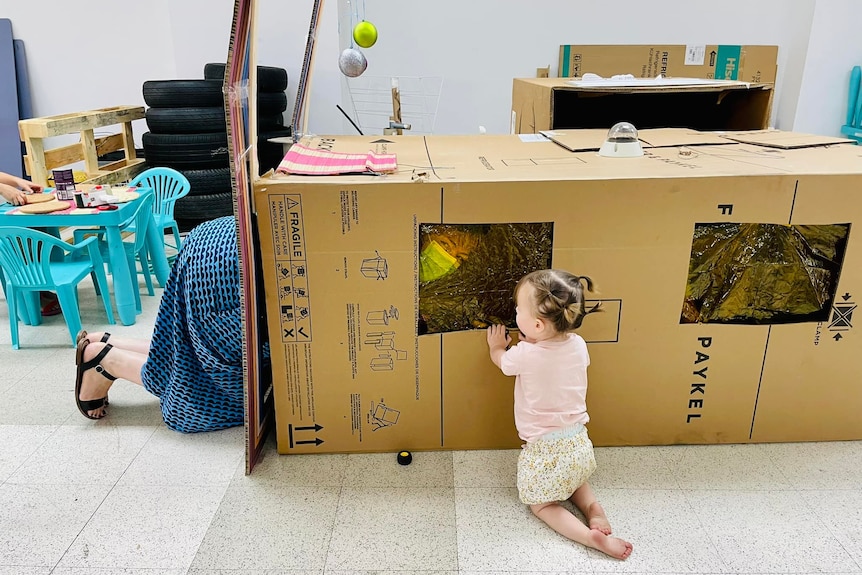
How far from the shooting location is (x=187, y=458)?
1782mm

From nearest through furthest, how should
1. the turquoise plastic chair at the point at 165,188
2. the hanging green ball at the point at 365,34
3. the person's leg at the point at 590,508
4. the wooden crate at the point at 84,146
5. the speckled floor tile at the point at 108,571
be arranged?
the speckled floor tile at the point at 108,571
the person's leg at the point at 590,508
the hanging green ball at the point at 365,34
the wooden crate at the point at 84,146
the turquoise plastic chair at the point at 165,188

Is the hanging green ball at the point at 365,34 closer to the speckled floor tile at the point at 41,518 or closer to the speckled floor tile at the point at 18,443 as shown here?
the speckled floor tile at the point at 18,443

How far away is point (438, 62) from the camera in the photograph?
4660mm

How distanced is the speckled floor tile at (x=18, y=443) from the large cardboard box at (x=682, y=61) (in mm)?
3293

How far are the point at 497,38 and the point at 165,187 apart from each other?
2667 mm

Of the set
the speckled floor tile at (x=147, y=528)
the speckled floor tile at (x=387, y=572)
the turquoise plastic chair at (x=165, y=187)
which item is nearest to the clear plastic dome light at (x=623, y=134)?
the speckled floor tile at (x=387, y=572)

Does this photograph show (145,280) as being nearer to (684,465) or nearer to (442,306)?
(442,306)

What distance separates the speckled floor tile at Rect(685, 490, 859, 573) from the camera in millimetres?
1382

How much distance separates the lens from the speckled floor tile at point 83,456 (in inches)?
66.6

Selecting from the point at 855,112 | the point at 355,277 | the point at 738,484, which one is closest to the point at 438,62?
the point at 855,112

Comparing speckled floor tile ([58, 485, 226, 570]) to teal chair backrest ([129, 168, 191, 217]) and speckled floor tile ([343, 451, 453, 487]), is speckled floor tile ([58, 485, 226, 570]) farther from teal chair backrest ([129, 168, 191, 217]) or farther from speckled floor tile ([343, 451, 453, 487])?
teal chair backrest ([129, 168, 191, 217])

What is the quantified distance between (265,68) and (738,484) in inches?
153

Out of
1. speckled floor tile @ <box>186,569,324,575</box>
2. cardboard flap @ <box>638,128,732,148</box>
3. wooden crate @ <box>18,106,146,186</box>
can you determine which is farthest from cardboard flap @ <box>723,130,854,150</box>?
wooden crate @ <box>18,106,146,186</box>

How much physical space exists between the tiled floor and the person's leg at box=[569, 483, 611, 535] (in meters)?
0.05
